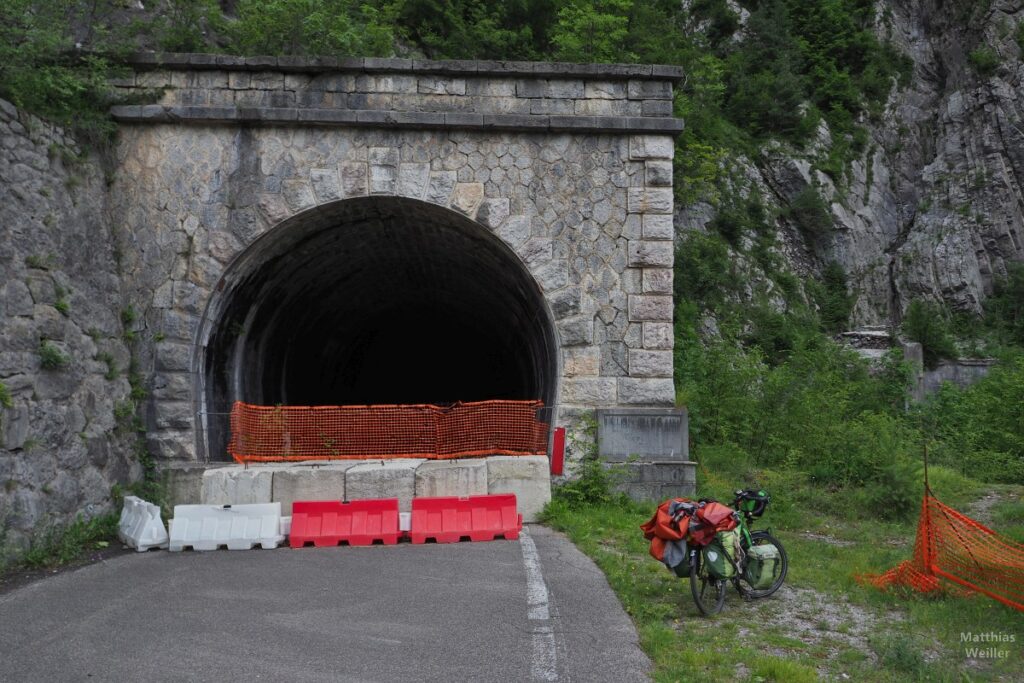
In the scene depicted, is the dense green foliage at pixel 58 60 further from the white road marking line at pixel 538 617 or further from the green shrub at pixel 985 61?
the green shrub at pixel 985 61

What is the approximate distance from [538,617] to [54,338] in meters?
5.91

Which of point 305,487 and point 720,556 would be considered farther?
point 305,487

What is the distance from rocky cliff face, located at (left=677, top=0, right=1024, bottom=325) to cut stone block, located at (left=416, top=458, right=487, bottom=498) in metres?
20.1

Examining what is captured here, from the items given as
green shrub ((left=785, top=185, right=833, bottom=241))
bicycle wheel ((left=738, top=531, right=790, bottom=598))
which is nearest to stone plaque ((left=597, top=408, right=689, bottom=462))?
bicycle wheel ((left=738, top=531, right=790, bottom=598))

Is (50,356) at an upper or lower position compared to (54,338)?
A: lower

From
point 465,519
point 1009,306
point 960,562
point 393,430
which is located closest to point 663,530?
point 960,562

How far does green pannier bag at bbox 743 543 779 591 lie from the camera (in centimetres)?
636

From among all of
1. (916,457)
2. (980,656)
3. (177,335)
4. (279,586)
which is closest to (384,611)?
(279,586)

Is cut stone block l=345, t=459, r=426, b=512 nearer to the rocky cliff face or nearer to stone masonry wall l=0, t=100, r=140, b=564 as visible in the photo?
stone masonry wall l=0, t=100, r=140, b=564

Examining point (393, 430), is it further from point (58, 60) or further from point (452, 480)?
point (58, 60)

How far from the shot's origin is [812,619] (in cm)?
594

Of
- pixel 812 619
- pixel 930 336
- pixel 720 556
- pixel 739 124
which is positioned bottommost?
pixel 812 619

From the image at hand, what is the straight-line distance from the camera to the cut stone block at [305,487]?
30.5 ft

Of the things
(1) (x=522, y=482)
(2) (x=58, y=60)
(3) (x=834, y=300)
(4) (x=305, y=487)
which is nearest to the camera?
(4) (x=305, y=487)
